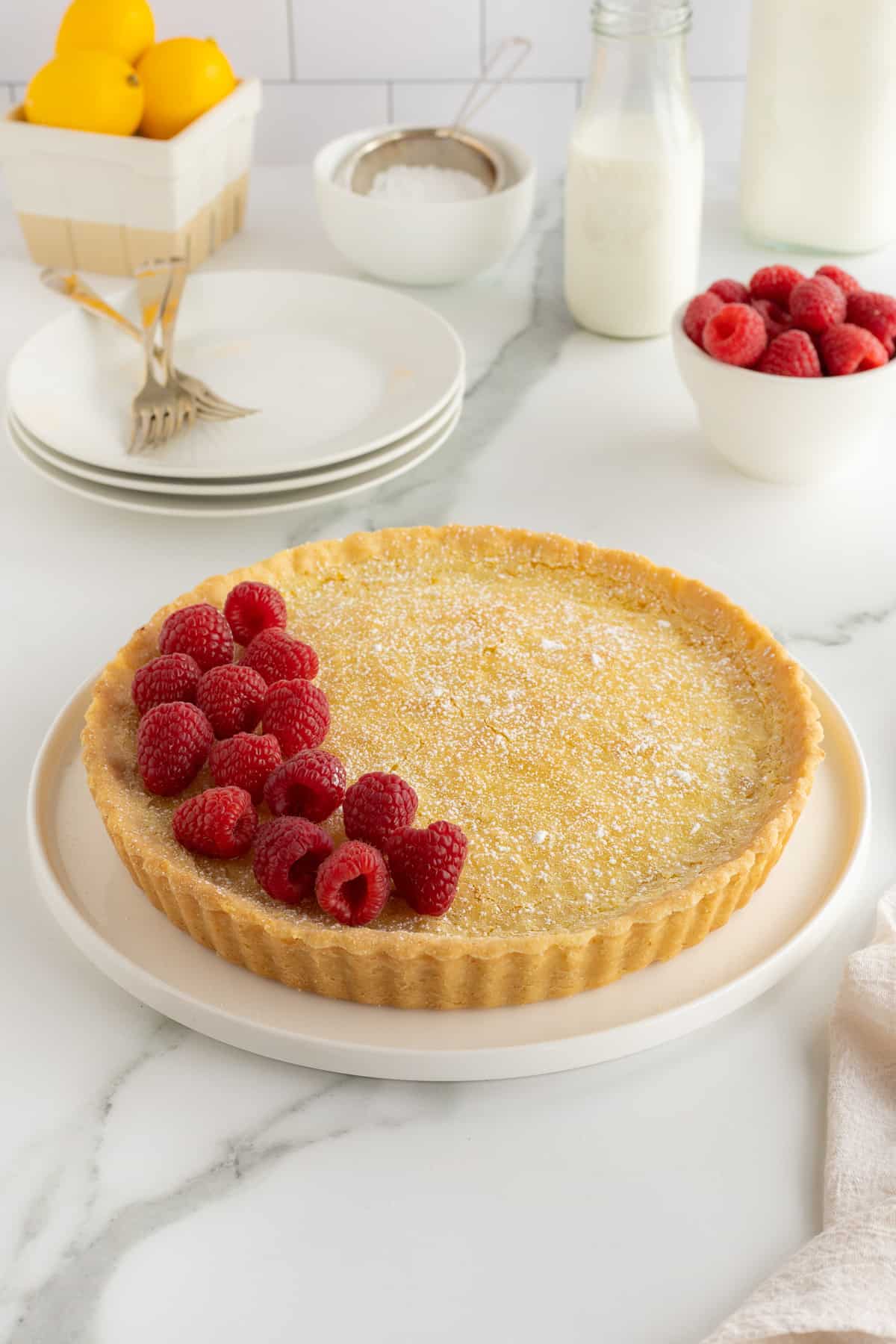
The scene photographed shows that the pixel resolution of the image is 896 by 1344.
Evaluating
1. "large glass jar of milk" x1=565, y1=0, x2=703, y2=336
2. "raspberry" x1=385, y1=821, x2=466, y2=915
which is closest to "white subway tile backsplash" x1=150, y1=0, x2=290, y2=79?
"large glass jar of milk" x1=565, y1=0, x2=703, y2=336

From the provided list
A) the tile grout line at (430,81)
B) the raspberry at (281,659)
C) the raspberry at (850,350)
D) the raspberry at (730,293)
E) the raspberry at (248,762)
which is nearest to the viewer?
the raspberry at (248,762)

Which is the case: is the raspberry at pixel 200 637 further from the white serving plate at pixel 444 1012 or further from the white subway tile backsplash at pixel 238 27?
the white subway tile backsplash at pixel 238 27

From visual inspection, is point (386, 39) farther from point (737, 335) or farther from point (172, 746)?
point (172, 746)

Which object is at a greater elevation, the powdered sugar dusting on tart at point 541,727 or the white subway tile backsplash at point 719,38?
the white subway tile backsplash at point 719,38

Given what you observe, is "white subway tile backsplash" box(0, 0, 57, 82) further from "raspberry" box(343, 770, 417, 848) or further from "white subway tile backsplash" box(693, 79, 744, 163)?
"raspberry" box(343, 770, 417, 848)

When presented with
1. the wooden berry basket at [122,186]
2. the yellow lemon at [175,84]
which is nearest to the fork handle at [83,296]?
the wooden berry basket at [122,186]

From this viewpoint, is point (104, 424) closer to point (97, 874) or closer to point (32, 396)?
point (32, 396)

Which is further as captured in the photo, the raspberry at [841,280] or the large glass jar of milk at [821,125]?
the large glass jar of milk at [821,125]
